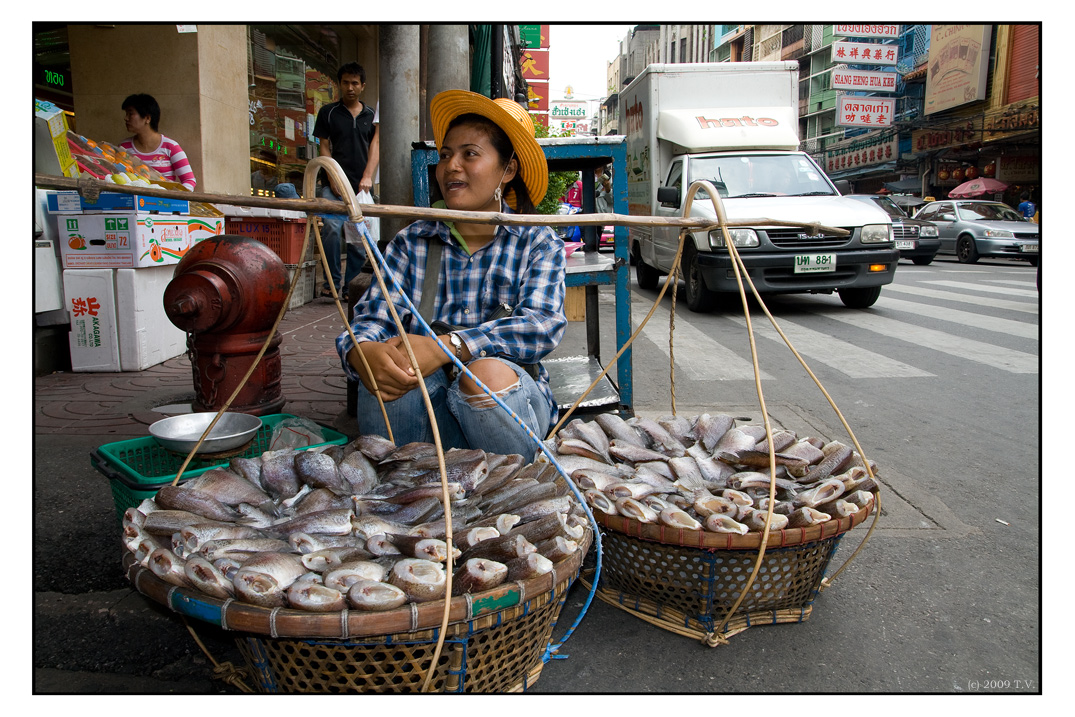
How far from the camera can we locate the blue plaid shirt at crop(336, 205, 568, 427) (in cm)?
235

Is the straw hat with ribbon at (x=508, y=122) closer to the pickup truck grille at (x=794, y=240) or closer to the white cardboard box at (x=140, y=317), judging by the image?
the white cardboard box at (x=140, y=317)

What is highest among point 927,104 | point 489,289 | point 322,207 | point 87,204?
point 927,104

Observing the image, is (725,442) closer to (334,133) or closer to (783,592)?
(783,592)

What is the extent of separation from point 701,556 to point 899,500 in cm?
157

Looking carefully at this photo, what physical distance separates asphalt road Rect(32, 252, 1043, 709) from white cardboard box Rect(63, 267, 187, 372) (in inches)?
→ 59.5

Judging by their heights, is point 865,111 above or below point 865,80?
below

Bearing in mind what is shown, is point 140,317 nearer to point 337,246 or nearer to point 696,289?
point 337,246

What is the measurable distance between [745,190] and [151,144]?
6185mm

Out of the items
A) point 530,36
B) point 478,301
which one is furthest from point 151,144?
point 530,36

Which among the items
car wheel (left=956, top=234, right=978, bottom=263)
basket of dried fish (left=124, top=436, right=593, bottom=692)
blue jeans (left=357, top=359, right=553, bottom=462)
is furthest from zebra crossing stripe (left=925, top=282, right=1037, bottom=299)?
basket of dried fish (left=124, top=436, right=593, bottom=692)

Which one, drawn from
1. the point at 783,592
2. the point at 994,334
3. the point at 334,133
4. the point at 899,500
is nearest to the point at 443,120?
the point at 783,592

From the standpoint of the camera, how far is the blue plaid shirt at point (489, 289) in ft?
7.71

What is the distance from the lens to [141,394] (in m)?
4.23

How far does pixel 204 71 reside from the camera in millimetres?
6688
